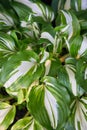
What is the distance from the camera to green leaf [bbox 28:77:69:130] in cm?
76

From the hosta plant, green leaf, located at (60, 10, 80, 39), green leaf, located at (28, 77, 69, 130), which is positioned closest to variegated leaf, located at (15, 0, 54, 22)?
the hosta plant

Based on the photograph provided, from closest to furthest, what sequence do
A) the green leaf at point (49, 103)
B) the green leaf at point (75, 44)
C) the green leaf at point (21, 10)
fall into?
the green leaf at point (49, 103) → the green leaf at point (75, 44) → the green leaf at point (21, 10)

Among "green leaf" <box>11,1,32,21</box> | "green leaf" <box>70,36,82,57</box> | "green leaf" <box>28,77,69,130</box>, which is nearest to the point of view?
"green leaf" <box>28,77,69,130</box>

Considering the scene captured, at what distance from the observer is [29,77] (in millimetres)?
774

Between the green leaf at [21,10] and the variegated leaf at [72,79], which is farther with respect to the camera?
the green leaf at [21,10]

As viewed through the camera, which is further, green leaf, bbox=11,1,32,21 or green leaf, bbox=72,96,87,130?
green leaf, bbox=11,1,32,21

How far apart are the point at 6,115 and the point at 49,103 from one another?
180 mm

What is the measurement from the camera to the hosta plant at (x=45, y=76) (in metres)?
0.78

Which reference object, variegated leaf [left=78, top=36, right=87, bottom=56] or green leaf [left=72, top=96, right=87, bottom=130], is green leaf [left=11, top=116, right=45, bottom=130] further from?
variegated leaf [left=78, top=36, right=87, bottom=56]

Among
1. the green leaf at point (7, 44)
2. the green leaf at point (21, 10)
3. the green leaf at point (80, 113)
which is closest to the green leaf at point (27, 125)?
the green leaf at point (80, 113)

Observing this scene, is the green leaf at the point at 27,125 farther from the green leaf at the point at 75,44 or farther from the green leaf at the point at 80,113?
the green leaf at the point at 75,44

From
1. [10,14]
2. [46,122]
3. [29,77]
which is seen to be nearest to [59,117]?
[46,122]

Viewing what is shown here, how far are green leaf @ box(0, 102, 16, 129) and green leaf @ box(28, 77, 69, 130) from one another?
147mm

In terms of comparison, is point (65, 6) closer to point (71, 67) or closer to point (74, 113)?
point (71, 67)
